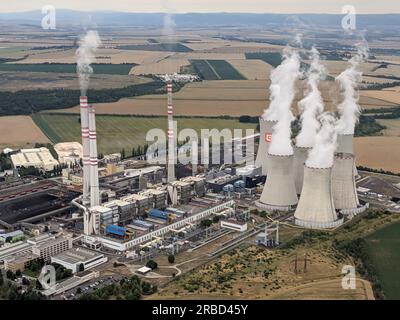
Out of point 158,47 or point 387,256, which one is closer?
point 387,256

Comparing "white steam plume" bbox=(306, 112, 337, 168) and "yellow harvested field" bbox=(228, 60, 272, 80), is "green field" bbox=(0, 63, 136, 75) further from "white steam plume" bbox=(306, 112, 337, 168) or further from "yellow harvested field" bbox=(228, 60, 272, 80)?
"white steam plume" bbox=(306, 112, 337, 168)

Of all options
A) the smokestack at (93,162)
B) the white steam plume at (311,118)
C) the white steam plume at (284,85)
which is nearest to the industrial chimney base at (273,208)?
the white steam plume at (311,118)

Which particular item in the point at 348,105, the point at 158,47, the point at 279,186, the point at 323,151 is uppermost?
the point at 158,47

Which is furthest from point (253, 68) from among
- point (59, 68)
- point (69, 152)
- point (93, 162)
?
point (93, 162)

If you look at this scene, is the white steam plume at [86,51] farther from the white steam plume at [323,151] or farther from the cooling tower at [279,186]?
the white steam plume at [323,151]

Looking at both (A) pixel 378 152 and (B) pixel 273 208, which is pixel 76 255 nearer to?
(B) pixel 273 208
